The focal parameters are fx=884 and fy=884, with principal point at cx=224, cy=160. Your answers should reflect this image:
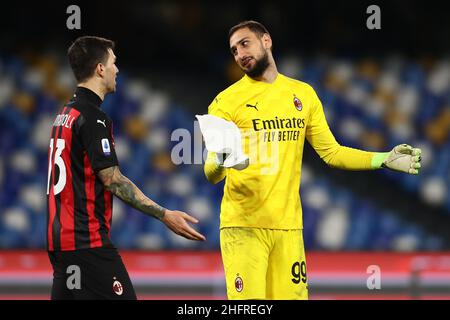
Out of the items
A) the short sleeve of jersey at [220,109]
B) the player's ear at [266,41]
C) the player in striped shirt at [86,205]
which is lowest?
the player in striped shirt at [86,205]

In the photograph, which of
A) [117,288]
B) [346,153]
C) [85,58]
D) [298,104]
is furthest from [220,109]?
[117,288]

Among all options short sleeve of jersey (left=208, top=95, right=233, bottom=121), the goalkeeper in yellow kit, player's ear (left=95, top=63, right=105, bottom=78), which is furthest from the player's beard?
player's ear (left=95, top=63, right=105, bottom=78)

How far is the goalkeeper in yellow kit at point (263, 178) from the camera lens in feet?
15.7

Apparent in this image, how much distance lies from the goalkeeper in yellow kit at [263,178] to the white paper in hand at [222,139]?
69 mm

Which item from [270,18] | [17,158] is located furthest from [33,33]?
[270,18]

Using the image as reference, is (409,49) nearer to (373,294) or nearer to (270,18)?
(270,18)

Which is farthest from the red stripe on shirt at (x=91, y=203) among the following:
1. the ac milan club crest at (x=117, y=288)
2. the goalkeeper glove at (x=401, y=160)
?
the goalkeeper glove at (x=401, y=160)

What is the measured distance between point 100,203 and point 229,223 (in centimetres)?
86

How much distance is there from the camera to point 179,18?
11984 mm

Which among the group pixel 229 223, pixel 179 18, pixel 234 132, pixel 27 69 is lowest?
pixel 229 223

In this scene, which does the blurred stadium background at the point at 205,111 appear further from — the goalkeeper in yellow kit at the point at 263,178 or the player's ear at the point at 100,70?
the player's ear at the point at 100,70

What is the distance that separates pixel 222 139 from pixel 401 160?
3.37 feet

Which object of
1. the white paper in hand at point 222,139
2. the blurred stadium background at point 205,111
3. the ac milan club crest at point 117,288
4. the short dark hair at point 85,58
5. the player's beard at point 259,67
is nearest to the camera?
the ac milan club crest at point 117,288

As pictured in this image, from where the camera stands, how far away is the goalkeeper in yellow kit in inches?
189
